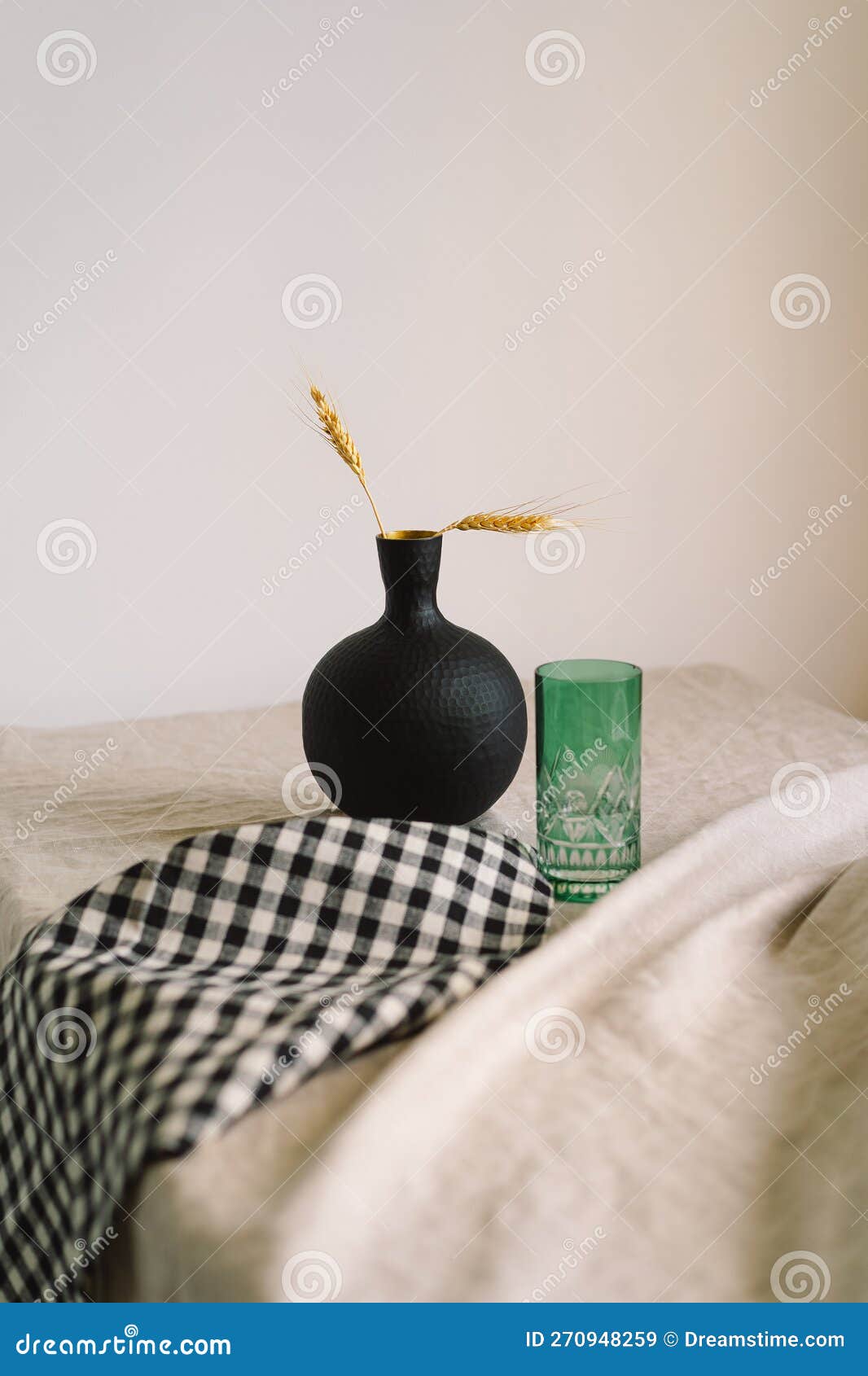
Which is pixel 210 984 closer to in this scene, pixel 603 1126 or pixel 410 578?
pixel 603 1126

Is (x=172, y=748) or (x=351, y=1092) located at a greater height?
(x=351, y=1092)

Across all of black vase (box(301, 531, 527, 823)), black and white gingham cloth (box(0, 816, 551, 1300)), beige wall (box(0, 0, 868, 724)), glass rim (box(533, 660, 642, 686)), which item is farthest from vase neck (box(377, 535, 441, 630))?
beige wall (box(0, 0, 868, 724))

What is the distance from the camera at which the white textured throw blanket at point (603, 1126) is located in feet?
2.20

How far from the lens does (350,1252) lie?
67 cm

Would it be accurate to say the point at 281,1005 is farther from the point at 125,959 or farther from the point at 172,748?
the point at 172,748

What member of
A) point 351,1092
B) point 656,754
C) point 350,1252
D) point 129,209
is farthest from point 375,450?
point 350,1252

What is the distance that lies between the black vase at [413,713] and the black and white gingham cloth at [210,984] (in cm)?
14

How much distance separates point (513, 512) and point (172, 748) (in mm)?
683

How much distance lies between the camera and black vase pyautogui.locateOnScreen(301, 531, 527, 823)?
1.16m

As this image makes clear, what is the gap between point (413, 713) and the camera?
3.80ft

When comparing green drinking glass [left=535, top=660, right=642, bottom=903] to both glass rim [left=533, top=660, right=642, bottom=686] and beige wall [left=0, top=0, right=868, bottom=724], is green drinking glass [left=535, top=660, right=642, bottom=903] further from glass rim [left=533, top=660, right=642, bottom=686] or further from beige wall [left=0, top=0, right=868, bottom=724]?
beige wall [left=0, top=0, right=868, bottom=724]

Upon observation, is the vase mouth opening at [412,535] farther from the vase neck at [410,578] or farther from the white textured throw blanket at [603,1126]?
the white textured throw blanket at [603,1126]

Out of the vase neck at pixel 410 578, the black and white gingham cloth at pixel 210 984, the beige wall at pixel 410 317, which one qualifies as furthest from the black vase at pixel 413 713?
the beige wall at pixel 410 317

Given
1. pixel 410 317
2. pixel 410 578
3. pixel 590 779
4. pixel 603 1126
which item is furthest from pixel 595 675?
pixel 410 317
